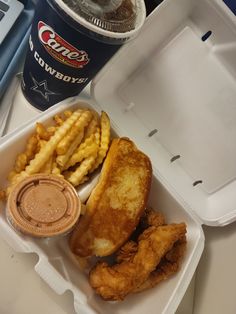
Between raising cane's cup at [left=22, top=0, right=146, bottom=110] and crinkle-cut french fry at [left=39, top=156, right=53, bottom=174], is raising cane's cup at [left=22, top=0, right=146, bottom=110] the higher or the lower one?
the higher one

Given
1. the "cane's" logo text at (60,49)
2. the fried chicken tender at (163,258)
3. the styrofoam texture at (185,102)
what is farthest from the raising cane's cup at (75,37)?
the fried chicken tender at (163,258)

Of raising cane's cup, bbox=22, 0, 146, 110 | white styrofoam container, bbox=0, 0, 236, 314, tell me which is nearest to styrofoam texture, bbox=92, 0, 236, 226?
white styrofoam container, bbox=0, 0, 236, 314

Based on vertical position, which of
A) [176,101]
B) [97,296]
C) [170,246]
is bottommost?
[97,296]

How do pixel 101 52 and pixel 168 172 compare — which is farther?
pixel 168 172

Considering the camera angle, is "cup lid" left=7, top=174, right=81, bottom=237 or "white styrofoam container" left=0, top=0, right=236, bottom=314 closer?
"cup lid" left=7, top=174, right=81, bottom=237

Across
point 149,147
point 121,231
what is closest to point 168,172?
point 149,147

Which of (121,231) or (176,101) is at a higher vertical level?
(176,101)

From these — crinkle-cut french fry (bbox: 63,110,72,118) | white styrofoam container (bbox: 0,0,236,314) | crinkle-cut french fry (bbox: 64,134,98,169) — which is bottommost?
crinkle-cut french fry (bbox: 64,134,98,169)

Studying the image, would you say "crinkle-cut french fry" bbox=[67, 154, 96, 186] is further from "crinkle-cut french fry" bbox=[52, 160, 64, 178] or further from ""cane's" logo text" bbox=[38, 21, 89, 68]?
""cane's" logo text" bbox=[38, 21, 89, 68]

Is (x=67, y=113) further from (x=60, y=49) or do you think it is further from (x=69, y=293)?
(x=69, y=293)

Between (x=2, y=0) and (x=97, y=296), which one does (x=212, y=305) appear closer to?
(x=97, y=296)
